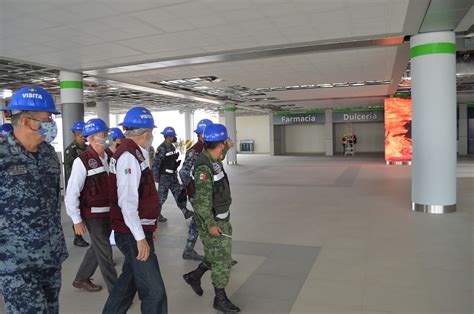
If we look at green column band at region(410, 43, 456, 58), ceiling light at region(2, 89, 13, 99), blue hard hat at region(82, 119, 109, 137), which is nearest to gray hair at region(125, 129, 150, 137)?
blue hard hat at region(82, 119, 109, 137)

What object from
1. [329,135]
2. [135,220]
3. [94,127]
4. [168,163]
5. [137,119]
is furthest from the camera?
[329,135]

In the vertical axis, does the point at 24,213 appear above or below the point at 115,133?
below

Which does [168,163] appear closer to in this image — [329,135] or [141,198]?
[141,198]

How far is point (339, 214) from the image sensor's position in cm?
746

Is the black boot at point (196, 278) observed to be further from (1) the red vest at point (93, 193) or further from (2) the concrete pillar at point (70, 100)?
(2) the concrete pillar at point (70, 100)

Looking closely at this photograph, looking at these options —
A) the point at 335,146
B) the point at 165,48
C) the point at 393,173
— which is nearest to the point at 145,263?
the point at 165,48

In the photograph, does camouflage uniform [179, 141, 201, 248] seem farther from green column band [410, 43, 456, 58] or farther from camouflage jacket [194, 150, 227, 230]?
green column band [410, 43, 456, 58]

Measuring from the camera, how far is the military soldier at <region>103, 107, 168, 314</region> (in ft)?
8.35

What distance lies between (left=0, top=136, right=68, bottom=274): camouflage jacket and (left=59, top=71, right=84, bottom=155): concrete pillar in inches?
365

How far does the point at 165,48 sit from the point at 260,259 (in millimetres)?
5247

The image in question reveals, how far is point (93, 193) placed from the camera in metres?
3.51

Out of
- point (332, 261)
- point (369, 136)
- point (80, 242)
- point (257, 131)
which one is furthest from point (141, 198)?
point (257, 131)

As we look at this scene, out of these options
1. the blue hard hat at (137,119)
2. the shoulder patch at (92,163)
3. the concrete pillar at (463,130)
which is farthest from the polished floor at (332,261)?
the concrete pillar at (463,130)

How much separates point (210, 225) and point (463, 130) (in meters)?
27.8
